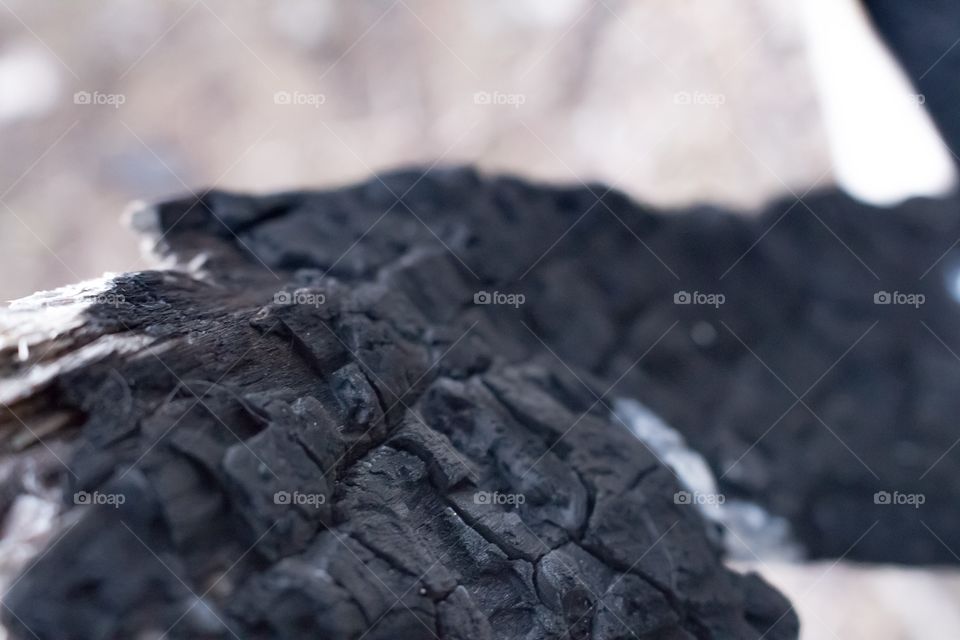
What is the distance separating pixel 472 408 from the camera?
23.5 inches

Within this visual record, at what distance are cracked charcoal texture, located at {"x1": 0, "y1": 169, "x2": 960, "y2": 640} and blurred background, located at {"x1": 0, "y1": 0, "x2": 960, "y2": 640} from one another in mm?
71

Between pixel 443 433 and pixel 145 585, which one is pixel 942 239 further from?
pixel 145 585

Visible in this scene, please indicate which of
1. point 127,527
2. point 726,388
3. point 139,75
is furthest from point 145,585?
point 139,75

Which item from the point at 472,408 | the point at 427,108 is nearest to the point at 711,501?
the point at 472,408

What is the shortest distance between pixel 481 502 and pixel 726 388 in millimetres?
414

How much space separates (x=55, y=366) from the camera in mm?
443

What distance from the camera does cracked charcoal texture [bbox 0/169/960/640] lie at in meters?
0.43

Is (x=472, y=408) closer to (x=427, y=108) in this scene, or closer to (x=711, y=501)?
(x=711, y=501)

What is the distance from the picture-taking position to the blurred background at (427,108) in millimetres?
922

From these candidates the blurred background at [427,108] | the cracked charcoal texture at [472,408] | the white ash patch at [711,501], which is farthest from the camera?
the blurred background at [427,108]

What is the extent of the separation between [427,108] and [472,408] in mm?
702

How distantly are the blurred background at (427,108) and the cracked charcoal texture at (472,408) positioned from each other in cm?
7

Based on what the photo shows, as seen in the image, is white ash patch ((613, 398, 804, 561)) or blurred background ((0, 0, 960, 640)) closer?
white ash patch ((613, 398, 804, 561))

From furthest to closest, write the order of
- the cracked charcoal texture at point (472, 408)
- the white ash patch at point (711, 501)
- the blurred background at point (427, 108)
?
the blurred background at point (427, 108) → the white ash patch at point (711, 501) → the cracked charcoal texture at point (472, 408)
